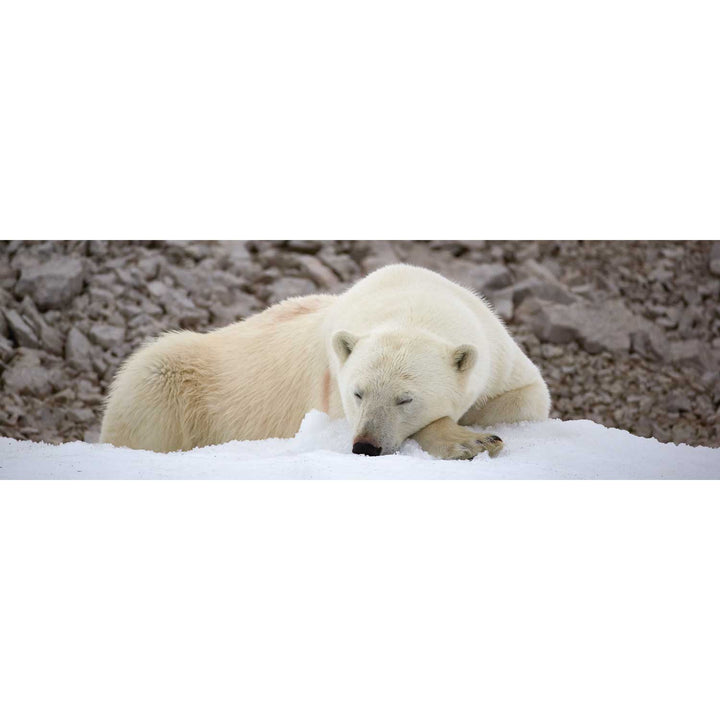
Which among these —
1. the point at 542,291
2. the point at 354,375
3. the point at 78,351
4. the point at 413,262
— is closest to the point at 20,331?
the point at 78,351

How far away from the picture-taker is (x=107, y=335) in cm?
627

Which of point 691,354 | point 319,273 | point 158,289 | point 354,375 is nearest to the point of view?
point 354,375

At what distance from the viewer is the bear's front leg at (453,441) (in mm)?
3893

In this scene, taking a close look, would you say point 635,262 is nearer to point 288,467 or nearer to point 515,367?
point 515,367

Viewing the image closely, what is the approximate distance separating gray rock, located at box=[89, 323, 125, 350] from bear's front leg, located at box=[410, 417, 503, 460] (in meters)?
2.85

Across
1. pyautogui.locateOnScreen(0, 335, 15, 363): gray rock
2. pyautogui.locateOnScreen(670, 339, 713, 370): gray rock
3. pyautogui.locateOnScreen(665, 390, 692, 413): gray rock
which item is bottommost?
pyautogui.locateOnScreen(665, 390, 692, 413): gray rock

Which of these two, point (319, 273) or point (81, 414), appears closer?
point (81, 414)

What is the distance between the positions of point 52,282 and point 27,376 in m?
0.53

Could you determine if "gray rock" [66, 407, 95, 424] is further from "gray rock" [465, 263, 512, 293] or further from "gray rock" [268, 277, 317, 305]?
"gray rock" [465, 263, 512, 293]

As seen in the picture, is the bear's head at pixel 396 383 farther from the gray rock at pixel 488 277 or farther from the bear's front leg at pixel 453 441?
the gray rock at pixel 488 277

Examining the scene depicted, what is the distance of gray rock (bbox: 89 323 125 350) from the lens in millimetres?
6170

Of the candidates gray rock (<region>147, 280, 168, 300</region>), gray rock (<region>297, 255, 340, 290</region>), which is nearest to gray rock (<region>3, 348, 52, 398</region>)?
gray rock (<region>147, 280, 168, 300</region>)

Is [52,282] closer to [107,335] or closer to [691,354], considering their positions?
[107,335]

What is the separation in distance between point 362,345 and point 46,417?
2426mm
